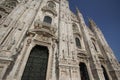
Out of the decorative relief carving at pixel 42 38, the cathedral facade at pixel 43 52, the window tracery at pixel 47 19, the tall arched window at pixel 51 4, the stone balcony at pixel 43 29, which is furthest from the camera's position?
the tall arched window at pixel 51 4

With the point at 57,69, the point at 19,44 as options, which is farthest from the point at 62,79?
the point at 19,44

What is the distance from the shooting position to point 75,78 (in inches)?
321

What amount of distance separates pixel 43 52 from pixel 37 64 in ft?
5.34

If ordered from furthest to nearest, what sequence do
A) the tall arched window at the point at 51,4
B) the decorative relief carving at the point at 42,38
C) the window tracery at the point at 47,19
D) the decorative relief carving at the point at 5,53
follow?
1. the tall arched window at the point at 51,4
2. the window tracery at the point at 47,19
3. the decorative relief carving at the point at 42,38
4. the decorative relief carving at the point at 5,53

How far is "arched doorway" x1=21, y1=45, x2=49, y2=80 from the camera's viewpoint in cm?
780

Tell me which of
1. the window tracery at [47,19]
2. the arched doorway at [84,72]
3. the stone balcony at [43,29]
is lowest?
the arched doorway at [84,72]

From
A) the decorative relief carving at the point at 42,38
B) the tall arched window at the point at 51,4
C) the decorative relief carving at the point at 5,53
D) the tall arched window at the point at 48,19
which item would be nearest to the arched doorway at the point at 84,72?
the decorative relief carving at the point at 42,38

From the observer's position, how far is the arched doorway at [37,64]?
780cm

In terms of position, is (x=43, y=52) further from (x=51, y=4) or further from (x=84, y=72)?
(x=51, y=4)

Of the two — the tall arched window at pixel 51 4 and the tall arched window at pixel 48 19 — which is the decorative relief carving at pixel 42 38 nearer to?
the tall arched window at pixel 48 19

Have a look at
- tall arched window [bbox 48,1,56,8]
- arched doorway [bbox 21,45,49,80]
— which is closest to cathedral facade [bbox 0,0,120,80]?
arched doorway [bbox 21,45,49,80]

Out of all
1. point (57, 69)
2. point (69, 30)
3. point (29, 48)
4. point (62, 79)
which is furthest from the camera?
point (69, 30)

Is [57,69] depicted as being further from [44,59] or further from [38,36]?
[38,36]

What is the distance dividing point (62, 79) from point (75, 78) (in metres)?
1.22
